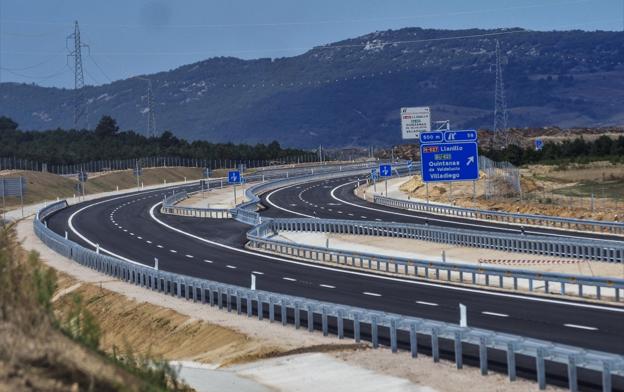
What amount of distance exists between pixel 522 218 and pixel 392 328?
4179 cm

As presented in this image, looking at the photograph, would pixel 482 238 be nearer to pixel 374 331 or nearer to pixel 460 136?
pixel 460 136

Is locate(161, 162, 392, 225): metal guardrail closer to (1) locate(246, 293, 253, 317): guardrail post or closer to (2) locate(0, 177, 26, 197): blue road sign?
(2) locate(0, 177, 26, 197): blue road sign

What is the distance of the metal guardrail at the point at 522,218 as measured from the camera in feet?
180

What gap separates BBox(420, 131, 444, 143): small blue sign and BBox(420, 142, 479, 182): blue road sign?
256 millimetres

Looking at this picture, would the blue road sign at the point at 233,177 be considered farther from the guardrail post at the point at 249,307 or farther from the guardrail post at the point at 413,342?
the guardrail post at the point at 413,342

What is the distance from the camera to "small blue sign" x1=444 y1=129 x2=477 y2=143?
61.4 m

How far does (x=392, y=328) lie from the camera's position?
22.2 m

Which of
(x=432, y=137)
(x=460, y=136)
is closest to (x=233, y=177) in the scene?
(x=432, y=137)

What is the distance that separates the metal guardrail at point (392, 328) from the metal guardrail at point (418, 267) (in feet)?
23.9

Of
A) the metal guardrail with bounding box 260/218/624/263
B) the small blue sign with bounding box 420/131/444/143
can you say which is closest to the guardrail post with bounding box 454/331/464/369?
the metal guardrail with bounding box 260/218/624/263

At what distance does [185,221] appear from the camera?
74062 millimetres

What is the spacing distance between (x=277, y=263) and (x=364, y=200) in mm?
47171

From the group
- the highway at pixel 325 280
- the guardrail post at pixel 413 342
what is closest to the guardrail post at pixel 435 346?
the guardrail post at pixel 413 342

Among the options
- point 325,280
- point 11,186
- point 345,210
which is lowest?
point 345,210
